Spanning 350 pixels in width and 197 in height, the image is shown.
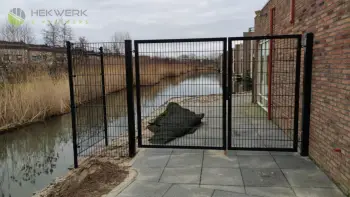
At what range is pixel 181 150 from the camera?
15.8 ft

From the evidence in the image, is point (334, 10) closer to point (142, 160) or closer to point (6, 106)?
point (142, 160)

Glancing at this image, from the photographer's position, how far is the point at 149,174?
3.81 m

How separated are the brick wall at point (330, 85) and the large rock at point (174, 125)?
2467 millimetres

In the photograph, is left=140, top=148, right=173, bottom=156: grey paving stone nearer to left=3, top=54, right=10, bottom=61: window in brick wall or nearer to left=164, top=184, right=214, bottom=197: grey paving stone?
left=164, top=184, right=214, bottom=197: grey paving stone

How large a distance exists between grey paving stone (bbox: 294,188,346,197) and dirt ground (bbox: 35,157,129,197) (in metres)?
2.29

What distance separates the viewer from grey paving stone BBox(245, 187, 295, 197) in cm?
310

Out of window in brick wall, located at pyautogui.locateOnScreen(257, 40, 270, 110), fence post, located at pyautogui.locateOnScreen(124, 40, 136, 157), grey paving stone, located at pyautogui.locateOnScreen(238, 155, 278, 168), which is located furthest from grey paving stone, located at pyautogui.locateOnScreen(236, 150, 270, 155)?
window in brick wall, located at pyautogui.locateOnScreen(257, 40, 270, 110)

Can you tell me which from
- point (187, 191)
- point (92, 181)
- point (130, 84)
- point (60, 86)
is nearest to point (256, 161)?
point (187, 191)

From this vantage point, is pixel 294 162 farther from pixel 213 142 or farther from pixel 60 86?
pixel 60 86

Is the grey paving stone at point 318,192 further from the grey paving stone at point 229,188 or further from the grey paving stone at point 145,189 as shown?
the grey paving stone at point 145,189

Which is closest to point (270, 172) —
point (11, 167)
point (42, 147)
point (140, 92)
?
point (140, 92)

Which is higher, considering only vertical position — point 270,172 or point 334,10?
point 334,10

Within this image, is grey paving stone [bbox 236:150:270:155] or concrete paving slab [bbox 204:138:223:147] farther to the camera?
concrete paving slab [bbox 204:138:223:147]

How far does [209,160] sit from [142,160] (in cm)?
110
